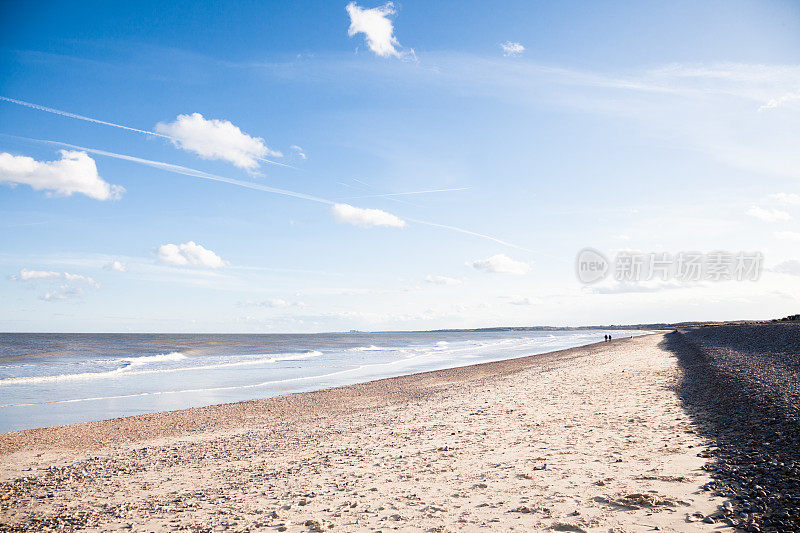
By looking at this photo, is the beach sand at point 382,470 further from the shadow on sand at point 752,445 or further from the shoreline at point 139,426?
the shadow on sand at point 752,445

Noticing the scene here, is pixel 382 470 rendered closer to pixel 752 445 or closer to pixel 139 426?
pixel 752 445

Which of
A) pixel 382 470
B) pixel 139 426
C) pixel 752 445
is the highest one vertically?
pixel 752 445

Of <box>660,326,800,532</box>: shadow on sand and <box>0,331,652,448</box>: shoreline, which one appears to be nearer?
<box>660,326,800,532</box>: shadow on sand

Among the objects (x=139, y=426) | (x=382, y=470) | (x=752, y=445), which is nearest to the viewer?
(x=752, y=445)

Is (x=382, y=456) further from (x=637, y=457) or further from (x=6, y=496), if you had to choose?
(x=6, y=496)

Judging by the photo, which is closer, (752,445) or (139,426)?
(752,445)

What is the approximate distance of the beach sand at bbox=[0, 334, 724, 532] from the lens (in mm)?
6227

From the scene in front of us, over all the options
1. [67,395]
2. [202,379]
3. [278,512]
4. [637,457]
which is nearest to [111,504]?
[278,512]

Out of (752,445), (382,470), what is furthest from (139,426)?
(752,445)

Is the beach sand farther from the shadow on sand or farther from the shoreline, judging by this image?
the shadow on sand

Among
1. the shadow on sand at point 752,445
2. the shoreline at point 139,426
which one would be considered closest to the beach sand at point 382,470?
the shoreline at point 139,426

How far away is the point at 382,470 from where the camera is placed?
27.8ft

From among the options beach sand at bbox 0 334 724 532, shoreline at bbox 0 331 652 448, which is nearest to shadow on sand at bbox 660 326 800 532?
beach sand at bbox 0 334 724 532

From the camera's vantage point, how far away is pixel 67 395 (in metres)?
22.6
